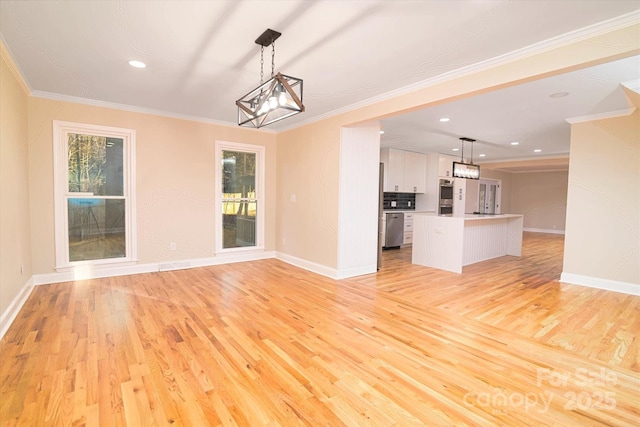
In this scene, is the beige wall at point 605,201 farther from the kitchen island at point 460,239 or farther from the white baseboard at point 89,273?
the white baseboard at point 89,273

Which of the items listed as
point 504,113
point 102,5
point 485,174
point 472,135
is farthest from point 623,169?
point 485,174

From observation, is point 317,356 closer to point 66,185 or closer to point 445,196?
point 66,185

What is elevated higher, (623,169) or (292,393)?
(623,169)

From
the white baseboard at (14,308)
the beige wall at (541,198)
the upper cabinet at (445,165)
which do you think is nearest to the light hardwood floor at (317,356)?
the white baseboard at (14,308)

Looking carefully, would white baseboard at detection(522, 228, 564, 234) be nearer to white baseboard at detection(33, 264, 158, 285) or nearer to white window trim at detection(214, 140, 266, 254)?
white window trim at detection(214, 140, 266, 254)

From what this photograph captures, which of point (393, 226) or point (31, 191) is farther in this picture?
point (393, 226)

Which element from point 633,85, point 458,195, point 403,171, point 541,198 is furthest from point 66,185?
point 541,198

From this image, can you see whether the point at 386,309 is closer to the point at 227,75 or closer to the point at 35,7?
the point at 227,75

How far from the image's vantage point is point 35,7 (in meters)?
2.15

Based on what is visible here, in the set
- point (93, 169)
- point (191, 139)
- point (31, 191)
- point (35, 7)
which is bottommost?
point (31, 191)

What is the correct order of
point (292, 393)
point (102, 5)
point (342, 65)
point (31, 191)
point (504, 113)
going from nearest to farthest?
point (292, 393) → point (102, 5) → point (342, 65) → point (31, 191) → point (504, 113)

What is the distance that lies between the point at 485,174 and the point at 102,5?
12100 millimetres

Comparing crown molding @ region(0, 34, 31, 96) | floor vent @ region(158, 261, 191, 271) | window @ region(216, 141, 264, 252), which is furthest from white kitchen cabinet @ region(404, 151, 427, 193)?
crown molding @ region(0, 34, 31, 96)

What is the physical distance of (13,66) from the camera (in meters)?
3.09
